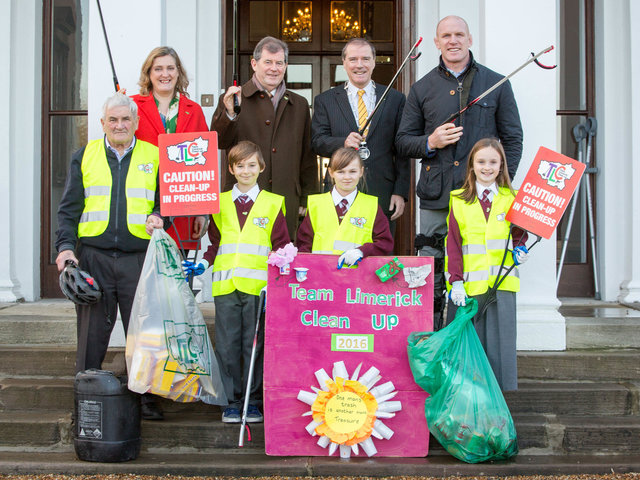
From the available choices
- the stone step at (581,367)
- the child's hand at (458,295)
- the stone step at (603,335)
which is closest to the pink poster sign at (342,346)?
the child's hand at (458,295)

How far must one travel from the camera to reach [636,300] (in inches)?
245

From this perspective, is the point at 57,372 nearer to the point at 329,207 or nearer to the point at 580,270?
the point at 329,207

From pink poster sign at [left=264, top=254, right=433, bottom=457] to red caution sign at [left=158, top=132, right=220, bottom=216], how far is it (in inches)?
21.6

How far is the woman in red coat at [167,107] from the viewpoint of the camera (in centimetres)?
454

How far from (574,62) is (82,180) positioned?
182 inches

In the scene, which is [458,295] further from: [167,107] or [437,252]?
[167,107]

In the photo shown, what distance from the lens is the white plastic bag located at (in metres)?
3.87

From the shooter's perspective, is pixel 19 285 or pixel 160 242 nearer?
pixel 160 242

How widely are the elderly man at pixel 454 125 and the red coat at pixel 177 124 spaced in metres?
1.33

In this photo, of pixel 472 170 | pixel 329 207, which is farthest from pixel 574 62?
pixel 329 207

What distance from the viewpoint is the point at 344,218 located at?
4.32 m

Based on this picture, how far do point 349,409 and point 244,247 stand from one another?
42.8 inches

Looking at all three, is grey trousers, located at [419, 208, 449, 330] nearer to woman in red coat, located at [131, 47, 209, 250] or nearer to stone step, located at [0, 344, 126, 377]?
woman in red coat, located at [131, 47, 209, 250]

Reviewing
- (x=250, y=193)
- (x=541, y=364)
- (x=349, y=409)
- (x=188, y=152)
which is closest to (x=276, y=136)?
(x=250, y=193)
